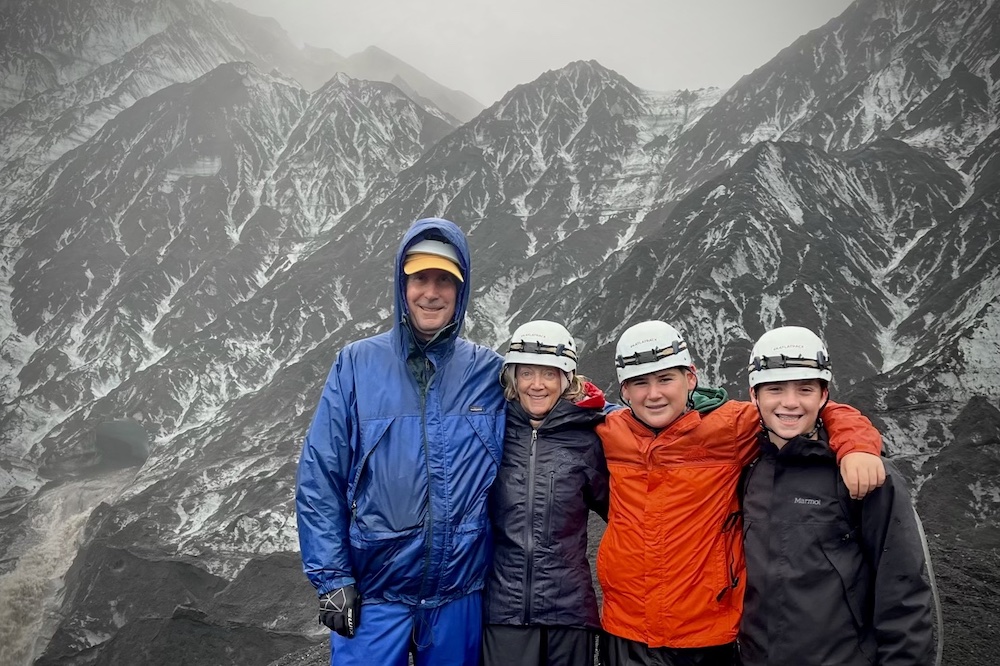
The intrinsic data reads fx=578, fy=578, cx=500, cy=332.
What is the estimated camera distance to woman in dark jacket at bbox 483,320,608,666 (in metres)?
4.65

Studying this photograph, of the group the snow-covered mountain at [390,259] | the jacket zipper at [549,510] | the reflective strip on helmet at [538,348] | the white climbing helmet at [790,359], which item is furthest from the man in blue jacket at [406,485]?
the snow-covered mountain at [390,259]

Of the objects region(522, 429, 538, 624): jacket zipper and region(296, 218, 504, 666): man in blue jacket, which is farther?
region(522, 429, 538, 624): jacket zipper

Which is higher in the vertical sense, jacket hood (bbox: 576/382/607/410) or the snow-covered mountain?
the snow-covered mountain

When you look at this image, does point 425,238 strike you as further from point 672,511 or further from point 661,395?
point 672,511

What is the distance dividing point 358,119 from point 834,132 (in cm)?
10101

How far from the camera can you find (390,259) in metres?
103

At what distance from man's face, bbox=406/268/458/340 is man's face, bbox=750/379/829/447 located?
2643mm

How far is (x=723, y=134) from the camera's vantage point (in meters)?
103

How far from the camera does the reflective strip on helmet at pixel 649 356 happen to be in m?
4.86

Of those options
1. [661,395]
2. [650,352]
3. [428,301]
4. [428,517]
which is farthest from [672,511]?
[428,301]

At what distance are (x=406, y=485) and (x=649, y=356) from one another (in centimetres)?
224

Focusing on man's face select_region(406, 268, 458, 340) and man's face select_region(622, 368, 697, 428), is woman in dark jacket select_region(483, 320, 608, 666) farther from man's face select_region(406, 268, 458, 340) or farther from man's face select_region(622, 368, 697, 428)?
man's face select_region(406, 268, 458, 340)

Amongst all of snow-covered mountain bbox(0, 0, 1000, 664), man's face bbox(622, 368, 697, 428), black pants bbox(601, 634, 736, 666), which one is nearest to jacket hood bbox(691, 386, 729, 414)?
man's face bbox(622, 368, 697, 428)

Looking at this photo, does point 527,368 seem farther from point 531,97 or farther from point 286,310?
point 531,97
